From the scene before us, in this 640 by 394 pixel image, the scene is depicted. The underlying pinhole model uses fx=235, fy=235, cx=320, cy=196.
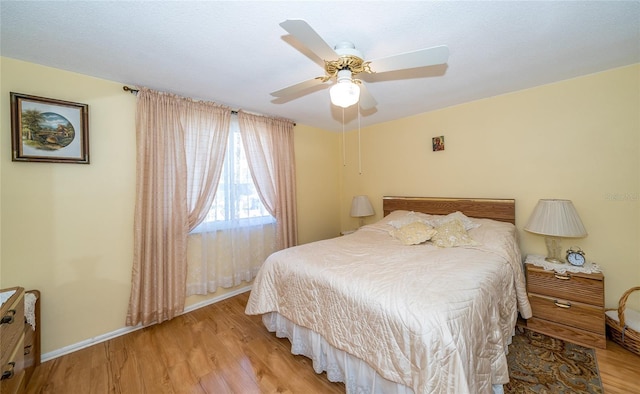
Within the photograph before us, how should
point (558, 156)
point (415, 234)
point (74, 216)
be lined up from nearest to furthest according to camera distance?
point (74, 216), point (558, 156), point (415, 234)

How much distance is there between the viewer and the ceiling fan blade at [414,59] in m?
1.32

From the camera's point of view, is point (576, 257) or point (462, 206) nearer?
point (576, 257)

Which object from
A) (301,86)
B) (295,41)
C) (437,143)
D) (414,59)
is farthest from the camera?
(437,143)

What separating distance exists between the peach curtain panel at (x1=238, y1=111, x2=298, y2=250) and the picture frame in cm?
148

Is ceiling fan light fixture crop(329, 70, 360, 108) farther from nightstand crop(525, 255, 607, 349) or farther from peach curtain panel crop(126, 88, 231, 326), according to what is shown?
nightstand crop(525, 255, 607, 349)

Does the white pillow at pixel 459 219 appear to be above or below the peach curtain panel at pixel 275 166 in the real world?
below

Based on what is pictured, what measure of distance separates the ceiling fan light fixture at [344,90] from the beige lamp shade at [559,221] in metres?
2.06

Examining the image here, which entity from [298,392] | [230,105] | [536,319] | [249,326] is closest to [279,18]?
[230,105]

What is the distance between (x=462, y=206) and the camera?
116 inches

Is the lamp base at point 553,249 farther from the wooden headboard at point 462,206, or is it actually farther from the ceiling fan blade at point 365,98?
the ceiling fan blade at point 365,98

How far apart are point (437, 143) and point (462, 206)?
0.89m

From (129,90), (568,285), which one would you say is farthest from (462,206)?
(129,90)

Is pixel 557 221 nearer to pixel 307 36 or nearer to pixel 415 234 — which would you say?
pixel 415 234

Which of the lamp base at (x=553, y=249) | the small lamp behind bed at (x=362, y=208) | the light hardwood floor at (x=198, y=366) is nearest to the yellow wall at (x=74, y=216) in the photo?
the light hardwood floor at (x=198, y=366)
